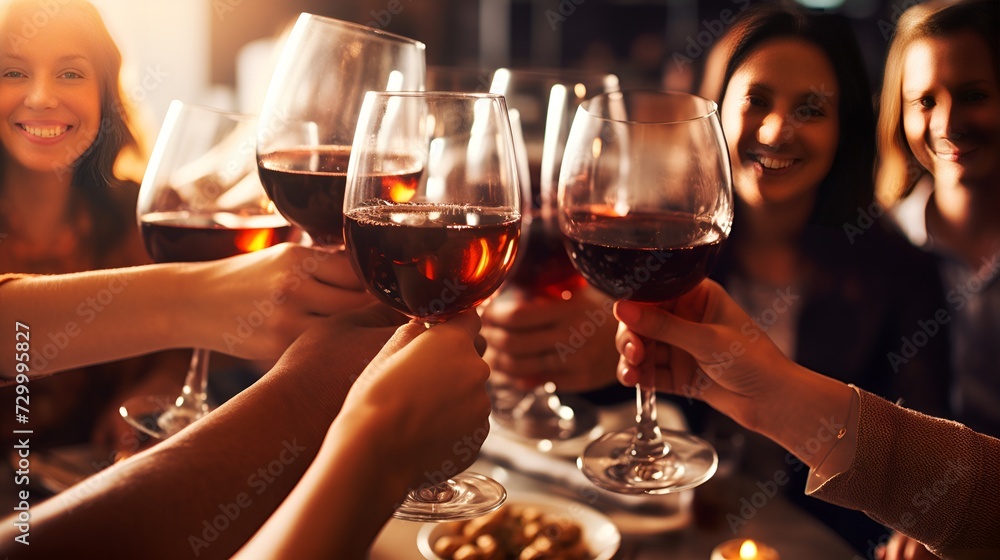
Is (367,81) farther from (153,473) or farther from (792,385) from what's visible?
(792,385)

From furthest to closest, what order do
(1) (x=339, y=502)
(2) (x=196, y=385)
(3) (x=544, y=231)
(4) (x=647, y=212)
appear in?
(3) (x=544, y=231)
(2) (x=196, y=385)
(4) (x=647, y=212)
(1) (x=339, y=502)

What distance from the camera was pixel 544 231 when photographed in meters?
1.22

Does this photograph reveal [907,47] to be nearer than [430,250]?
No

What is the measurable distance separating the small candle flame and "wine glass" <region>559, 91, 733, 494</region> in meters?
0.14

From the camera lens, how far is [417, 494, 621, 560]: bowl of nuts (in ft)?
3.48

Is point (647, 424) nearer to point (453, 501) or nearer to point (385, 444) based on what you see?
point (453, 501)

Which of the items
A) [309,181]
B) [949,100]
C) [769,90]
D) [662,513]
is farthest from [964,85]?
[309,181]

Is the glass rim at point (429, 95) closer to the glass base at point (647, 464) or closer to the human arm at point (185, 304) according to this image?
the human arm at point (185, 304)

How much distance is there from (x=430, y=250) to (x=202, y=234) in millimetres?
366

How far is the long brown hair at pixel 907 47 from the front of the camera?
Answer: 101 cm

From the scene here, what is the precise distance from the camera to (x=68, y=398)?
130 centimetres

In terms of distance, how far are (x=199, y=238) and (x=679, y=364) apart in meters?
0.57

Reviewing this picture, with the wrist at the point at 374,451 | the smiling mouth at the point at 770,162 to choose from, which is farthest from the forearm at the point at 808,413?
the wrist at the point at 374,451

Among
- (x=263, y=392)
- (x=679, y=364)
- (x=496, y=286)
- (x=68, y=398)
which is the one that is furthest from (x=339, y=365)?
(x=68, y=398)
